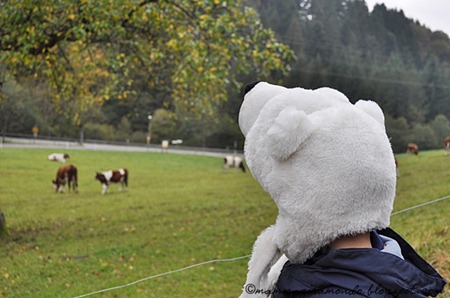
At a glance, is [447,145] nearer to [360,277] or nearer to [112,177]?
[112,177]

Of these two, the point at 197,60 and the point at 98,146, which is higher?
the point at 197,60

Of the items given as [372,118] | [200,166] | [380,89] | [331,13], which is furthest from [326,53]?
[372,118]

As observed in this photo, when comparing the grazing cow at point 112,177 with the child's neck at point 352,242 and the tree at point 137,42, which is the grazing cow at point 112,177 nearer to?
the tree at point 137,42

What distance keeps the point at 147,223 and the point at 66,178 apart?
1.04m

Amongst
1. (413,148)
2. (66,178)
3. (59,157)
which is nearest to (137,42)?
(59,157)

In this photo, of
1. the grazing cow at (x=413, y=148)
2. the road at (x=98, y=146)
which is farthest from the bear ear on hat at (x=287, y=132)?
the road at (x=98, y=146)

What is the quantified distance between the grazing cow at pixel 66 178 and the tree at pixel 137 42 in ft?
2.81

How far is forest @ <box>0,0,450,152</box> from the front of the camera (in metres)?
4.50

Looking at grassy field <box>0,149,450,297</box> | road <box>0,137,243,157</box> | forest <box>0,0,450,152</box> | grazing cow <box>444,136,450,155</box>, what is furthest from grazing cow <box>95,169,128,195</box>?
grazing cow <box>444,136,450,155</box>

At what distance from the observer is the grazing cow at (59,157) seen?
605 cm

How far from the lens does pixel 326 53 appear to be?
5621 millimetres

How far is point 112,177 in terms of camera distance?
636cm

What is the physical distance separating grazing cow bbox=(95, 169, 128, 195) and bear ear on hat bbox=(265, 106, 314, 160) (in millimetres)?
5358

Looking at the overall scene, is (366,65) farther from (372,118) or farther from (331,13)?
(372,118)
